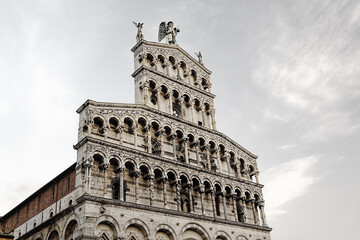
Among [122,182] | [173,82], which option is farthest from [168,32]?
[122,182]

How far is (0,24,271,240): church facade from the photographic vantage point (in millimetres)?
23878

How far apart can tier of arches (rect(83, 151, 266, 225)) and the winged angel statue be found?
14517mm

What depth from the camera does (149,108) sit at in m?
29.2

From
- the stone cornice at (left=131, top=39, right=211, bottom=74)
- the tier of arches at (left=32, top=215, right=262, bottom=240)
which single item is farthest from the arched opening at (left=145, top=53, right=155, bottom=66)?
the tier of arches at (left=32, top=215, right=262, bottom=240)

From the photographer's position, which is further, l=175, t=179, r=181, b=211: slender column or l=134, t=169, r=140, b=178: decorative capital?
l=175, t=179, r=181, b=211: slender column

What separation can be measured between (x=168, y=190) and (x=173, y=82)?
10.1 meters

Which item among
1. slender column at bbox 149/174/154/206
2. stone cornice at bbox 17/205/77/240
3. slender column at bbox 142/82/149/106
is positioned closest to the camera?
stone cornice at bbox 17/205/77/240

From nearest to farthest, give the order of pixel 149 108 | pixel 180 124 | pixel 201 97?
pixel 149 108, pixel 180 124, pixel 201 97

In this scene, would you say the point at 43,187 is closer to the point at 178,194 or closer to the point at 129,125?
the point at 129,125

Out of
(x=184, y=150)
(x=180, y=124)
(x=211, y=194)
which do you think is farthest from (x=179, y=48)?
(x=211, y=194)

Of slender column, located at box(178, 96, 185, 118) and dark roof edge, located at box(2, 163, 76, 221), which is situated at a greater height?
slender column, located at box(178, 96, 185, 118)

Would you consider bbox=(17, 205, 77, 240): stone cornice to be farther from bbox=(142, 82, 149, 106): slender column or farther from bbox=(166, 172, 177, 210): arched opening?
bbox=(142, 82, 149, 106): slender column

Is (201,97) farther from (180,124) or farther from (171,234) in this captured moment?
(171,234)

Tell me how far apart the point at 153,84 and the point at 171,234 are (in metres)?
12.5
